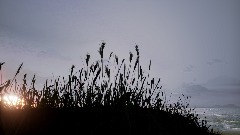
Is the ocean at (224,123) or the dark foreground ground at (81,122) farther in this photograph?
the ocean at (224,123)

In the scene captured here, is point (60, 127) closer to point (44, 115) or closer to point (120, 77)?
point (44, 115)

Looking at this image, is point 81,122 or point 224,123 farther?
point 224,123

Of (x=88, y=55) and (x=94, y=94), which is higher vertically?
(x=88, y=55)

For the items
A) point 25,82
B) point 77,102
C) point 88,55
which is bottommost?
point 77,102

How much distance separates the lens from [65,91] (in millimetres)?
4344

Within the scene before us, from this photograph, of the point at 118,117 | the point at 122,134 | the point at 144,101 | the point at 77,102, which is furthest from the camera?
the point at 144,101

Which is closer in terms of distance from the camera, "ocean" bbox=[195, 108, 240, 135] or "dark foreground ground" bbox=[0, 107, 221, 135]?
"dark foreground ground" bbox=[0, 107, 221, 135]

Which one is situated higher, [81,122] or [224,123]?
[224,123]

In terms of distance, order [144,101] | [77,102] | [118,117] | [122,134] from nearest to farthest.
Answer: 1. [122,134]
2. [118,117]
3. [77,102]
4. [144,101]

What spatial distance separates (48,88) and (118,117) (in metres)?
1.42

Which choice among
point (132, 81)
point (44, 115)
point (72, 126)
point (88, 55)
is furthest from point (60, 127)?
point (132, 81)

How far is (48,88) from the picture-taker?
444cm

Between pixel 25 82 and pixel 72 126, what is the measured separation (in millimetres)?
1463

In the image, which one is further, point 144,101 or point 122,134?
point 144,101
